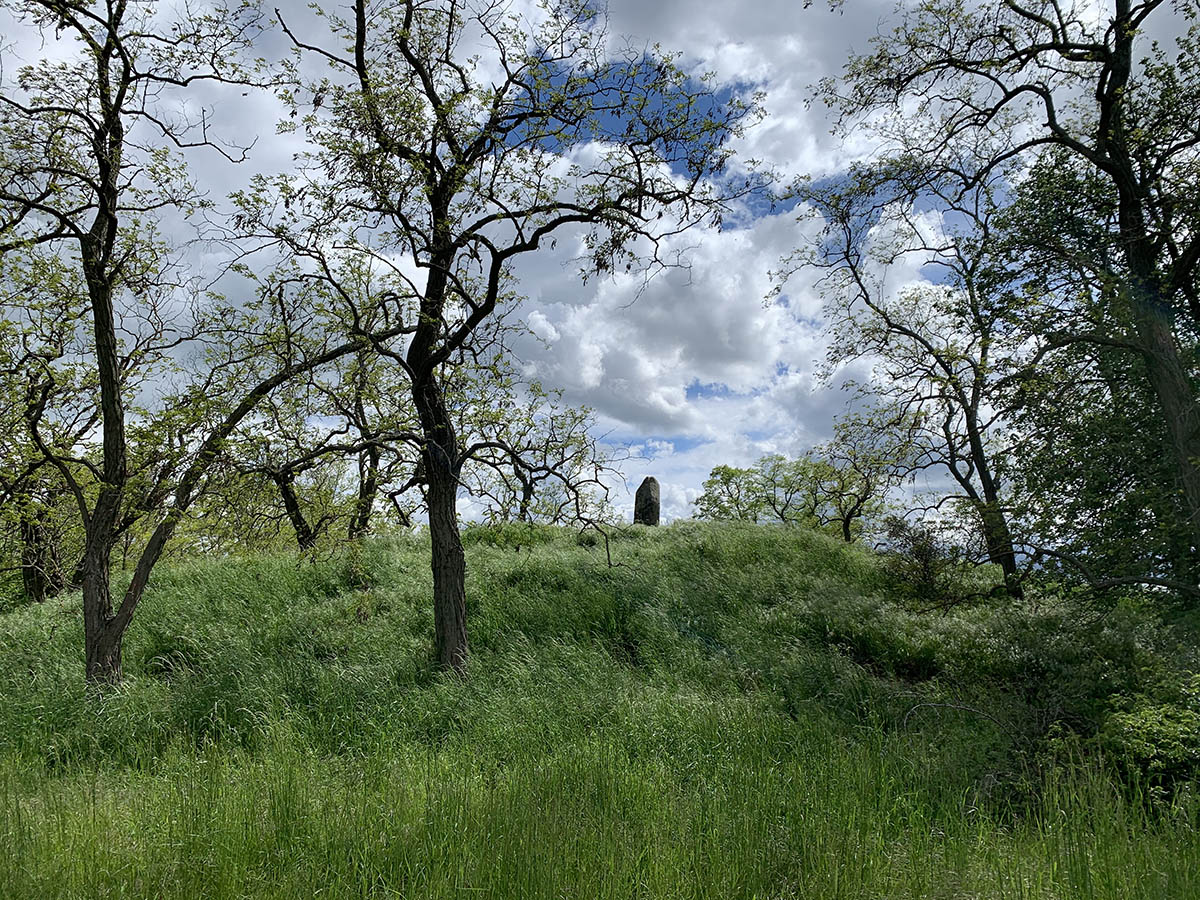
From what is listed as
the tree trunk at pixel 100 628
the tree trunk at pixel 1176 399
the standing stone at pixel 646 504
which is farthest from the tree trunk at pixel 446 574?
the standing stone at pixel 646 504

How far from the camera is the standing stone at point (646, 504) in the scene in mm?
26828

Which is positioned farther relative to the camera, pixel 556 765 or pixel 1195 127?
pixel 1195 127

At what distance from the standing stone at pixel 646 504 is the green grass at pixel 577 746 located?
11109 mm

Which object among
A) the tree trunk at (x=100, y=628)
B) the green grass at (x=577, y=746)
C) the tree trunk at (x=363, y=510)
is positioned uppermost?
→ the tree trunk at (x=363, y=510)

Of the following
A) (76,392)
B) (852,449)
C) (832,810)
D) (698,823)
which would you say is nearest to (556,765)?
(698,823)

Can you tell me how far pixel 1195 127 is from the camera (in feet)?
32.4

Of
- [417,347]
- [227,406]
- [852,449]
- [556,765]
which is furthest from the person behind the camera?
[852,449]

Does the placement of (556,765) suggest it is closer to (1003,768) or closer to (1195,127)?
(1003,768)

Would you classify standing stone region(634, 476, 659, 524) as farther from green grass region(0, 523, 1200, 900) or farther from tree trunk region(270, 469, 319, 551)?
tree trunk region(270, 469, 319, 551)

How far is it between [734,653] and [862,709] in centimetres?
219

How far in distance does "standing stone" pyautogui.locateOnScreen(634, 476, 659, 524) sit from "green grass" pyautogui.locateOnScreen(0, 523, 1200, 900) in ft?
36.4

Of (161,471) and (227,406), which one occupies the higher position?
(227,406)

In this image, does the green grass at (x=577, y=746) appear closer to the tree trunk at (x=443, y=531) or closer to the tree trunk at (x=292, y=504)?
the tree trunk at (x=443, y=531)

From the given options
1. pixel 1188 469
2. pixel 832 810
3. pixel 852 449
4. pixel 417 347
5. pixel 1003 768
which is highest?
pixel 417 347
